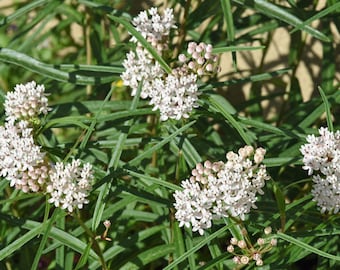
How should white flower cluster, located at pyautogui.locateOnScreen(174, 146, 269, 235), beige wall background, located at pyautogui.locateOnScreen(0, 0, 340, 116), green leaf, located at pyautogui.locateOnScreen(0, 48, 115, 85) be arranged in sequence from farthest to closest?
1. beige wall background, located at pyautogui.locateOnScreen(0, 0, 340, 116)
2. green leaf, located at pyautogui.locateOnScreen(0, 48, 115, 85)
3. white flower cluster, located at pyautogui.locateOnScreen(174, 146, 269, 235)

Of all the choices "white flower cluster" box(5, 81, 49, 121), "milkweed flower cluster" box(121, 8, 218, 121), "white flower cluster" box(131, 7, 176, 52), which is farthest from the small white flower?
"white flower cluster" box(5, 81, 49, 121)

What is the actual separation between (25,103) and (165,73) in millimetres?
300

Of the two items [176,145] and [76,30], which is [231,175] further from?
[76,30]

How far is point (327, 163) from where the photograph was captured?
1.38m

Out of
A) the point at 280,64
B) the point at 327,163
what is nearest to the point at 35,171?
the point at 327,163

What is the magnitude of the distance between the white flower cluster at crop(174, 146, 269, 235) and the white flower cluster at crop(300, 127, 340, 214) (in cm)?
12

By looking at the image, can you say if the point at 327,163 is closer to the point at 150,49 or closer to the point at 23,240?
the point at 150,49

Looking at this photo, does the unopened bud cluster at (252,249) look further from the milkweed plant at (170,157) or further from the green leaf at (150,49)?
the green leaf at (150,49)

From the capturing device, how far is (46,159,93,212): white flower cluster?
4.47 ft

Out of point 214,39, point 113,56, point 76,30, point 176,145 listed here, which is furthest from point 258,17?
point 76,30

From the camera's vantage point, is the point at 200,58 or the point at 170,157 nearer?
the point at 200,58

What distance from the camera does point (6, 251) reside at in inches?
58.2

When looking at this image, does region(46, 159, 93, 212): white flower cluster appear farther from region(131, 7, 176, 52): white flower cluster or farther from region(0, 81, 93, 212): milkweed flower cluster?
region(131, 7, 176, 52): white flower cluster

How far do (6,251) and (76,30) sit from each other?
1860mm
